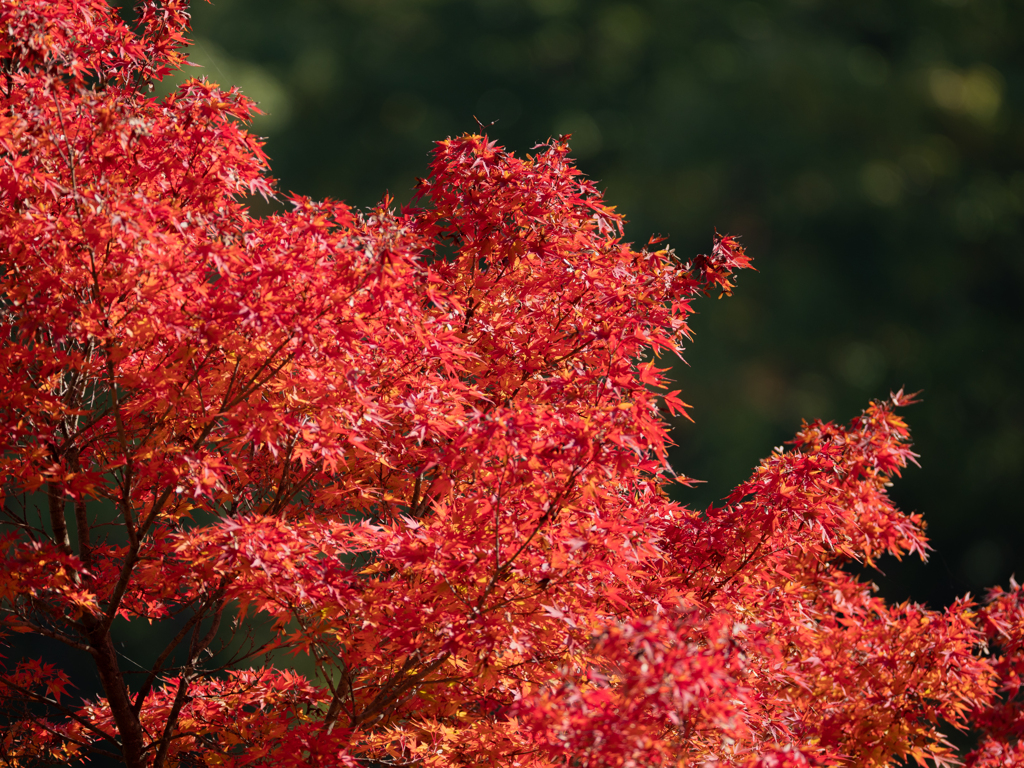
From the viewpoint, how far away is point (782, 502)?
303 cm

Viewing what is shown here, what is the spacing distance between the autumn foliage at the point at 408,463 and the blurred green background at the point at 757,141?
8096 millimetres

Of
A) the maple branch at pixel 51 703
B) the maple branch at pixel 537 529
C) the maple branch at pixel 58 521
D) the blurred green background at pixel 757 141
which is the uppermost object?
the blurred green background at pixel 757 141

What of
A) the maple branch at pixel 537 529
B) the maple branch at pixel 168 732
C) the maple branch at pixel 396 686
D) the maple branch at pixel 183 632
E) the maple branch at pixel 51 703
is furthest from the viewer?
the maple branch at pixel 168 732

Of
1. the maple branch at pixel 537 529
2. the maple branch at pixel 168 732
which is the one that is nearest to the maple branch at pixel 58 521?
the maple branch at pixel 168 732

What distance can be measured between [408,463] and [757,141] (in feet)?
36.6

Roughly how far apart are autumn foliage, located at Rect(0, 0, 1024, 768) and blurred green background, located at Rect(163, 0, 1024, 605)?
810 cm

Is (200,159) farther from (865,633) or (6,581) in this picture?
(865,633)

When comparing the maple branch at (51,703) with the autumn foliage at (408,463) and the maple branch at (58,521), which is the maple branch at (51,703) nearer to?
the autumn foliage at (408,463)

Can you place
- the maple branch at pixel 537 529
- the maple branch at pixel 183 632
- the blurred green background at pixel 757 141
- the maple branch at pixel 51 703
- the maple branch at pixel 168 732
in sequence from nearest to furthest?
the maple branch at pixel 537 529 → the maple branch at pixel 183 632 → the maple branch at pixel 51 703 → the maple branch at pixel 168 732 → the blurred green background at pixel 757 141

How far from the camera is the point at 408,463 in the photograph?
326 cm

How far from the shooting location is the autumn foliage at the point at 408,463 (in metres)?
2.36

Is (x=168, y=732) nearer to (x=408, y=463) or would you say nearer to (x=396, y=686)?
(x=396, y=686)

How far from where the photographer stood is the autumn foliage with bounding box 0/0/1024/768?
2.36 metres

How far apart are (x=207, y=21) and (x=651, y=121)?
23.3ft
